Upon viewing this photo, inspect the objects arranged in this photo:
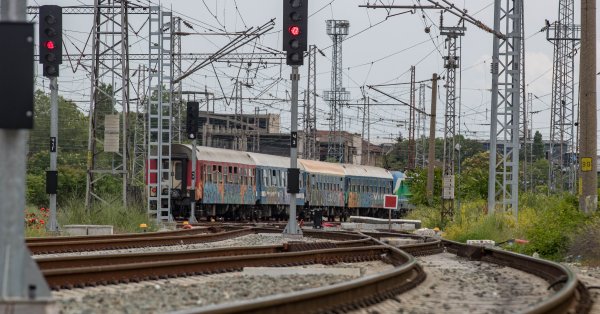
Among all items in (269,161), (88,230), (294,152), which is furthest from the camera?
(269,161)

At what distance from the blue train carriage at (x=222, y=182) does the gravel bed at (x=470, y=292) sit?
2531cm

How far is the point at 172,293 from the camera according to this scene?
40.3 ft

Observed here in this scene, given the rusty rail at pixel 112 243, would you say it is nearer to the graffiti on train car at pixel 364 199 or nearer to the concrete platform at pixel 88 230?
the concrete platform at pixel 88 230

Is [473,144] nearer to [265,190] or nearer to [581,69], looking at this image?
[265,190]

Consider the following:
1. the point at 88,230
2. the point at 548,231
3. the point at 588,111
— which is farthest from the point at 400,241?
the point at 88,230

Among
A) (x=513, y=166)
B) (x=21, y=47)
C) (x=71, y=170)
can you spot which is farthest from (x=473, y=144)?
(x=21, y=47)

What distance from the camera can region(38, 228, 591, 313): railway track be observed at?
33.9ft

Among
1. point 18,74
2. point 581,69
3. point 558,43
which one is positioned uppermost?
point 558,43

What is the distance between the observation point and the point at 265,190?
173 ft

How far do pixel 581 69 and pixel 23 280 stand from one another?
58.2ft

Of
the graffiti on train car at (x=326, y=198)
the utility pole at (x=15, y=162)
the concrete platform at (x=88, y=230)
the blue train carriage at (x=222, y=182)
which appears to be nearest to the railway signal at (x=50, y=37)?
the concrete platform at (x=88, y=230)

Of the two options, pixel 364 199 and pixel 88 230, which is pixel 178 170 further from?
pixel 364 199

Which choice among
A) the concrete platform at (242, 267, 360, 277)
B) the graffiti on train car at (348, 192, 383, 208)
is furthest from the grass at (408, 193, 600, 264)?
the graffiti on train car at (348, 192, 383, 208)

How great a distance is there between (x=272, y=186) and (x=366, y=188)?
503 inches
